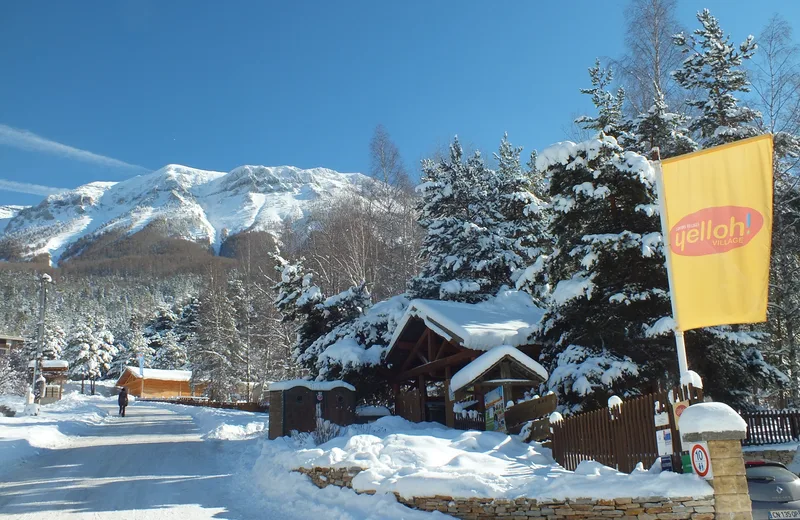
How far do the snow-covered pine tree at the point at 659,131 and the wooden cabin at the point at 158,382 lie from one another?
213 ft

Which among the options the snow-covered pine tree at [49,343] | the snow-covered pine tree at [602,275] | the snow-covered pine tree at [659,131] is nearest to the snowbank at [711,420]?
the snow-covered pine tree at [602,275]

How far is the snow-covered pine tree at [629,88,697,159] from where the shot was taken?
713 inches

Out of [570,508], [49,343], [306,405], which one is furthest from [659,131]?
[49,343]

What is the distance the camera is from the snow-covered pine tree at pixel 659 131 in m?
18.1

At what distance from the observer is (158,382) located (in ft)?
250

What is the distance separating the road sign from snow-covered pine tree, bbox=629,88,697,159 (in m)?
12.3

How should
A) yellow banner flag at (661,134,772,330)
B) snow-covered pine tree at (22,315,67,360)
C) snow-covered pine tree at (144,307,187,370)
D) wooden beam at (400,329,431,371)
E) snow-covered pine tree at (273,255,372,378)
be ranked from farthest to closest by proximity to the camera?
snow-covered pine tree at (144,307,187,370), snow-covered pine tree at (22,315,67,360), snow-covered pine tree at (273,255,372,378), wooden beam at (400,329,431,371), yellow banner flag at (661,134,772,330)

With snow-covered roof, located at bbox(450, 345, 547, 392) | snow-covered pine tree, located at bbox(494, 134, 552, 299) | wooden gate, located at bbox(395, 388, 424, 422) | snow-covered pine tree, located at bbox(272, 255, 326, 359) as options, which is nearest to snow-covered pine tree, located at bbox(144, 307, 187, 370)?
snow-covered pine tree, located at bbox(272, 255, 326, 359)

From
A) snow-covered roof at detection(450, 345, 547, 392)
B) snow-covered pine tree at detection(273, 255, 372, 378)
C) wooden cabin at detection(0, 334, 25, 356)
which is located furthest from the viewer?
wooden cabin at detection(0, 334, 25, 356)

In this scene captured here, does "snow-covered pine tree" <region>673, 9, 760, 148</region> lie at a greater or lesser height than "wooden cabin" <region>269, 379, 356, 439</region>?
greater

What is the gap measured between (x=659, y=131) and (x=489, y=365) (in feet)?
32.1

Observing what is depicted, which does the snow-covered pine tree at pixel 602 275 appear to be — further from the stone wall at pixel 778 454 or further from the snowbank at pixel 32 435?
the snowbank at pixel 32 435

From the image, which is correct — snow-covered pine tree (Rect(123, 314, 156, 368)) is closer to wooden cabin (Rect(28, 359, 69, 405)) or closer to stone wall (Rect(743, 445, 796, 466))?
wooden cabin (Rect(28, 359, 69, 405))

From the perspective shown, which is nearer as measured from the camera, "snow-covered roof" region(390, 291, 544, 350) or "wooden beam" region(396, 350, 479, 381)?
"snow-covered roof" region(390, 291, 544, 350)
